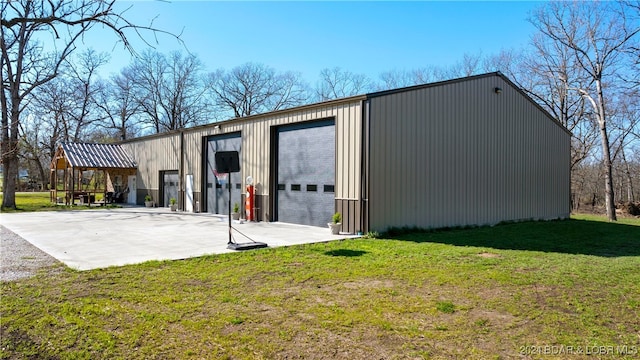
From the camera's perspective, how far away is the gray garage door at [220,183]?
15.4 meters

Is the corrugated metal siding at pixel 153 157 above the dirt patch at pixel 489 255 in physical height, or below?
above

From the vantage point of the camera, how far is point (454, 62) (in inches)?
1251

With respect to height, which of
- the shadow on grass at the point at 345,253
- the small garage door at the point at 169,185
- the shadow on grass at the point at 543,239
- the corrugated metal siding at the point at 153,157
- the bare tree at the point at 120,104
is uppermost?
the bare tree at the point at 120,104

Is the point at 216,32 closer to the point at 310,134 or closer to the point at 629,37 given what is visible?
the point at 310,134

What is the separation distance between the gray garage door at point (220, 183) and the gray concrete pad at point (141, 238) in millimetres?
2023

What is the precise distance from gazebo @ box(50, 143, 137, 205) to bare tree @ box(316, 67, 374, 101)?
19.3m

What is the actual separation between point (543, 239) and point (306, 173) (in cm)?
668

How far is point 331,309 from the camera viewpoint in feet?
14.3

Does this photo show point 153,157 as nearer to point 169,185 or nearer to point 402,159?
point 169,185

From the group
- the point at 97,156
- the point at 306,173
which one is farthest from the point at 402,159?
the point at 97,156

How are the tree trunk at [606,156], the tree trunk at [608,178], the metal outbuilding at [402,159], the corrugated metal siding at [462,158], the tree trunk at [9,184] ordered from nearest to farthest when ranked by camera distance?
the metal outbuilding at [402,159]
the corrugated metal siding at [462,158]
the tree trunk at [608,178]
the tree trunk at [606,156]
the tree trunk at [9,184]

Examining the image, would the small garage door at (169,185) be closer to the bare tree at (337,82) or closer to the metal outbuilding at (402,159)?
the metal outbuilding at (402,159)

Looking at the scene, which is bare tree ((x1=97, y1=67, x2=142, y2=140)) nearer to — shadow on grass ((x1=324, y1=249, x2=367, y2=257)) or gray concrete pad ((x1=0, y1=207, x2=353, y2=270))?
gray concrete pad ((x1=0, y1=207, x2=353, y2=270))

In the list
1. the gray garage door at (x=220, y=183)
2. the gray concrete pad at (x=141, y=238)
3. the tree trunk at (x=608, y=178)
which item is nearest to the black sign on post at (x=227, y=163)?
the gray concrete pad at (x=141, y=238)
